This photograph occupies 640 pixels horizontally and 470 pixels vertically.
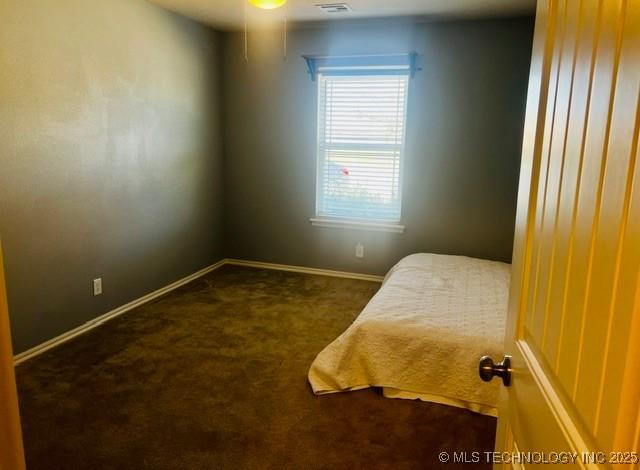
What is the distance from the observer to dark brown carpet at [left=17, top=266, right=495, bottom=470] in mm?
1964

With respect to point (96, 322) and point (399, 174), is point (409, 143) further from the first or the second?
point (96, 322)

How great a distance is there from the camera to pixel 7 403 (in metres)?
0.73

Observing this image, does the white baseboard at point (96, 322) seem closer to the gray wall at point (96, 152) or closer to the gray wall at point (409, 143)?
the gray wall at point (96, 152)

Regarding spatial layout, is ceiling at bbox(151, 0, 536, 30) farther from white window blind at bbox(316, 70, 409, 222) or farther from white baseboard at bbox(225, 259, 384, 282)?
white baseboard at bbox(225, 259, 384, 282)

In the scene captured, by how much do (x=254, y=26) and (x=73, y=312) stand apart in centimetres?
300

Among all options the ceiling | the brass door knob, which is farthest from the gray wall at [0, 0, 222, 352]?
the brass door knob

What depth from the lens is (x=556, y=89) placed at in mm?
804

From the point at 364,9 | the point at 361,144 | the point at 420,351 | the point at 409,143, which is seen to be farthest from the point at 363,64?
the point at 420,351

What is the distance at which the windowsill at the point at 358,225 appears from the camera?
436cm

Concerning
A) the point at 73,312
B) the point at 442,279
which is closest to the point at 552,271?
the point at 442,279

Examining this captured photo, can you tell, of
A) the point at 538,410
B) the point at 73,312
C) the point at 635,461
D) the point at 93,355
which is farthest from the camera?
the point at 73,312

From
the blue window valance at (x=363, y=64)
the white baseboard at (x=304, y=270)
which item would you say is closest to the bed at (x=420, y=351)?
the white baseboard at (x=304, y=270)

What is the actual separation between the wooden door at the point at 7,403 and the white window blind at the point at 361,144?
12.6 feet

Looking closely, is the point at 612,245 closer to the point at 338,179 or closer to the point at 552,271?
the point at 552,271
